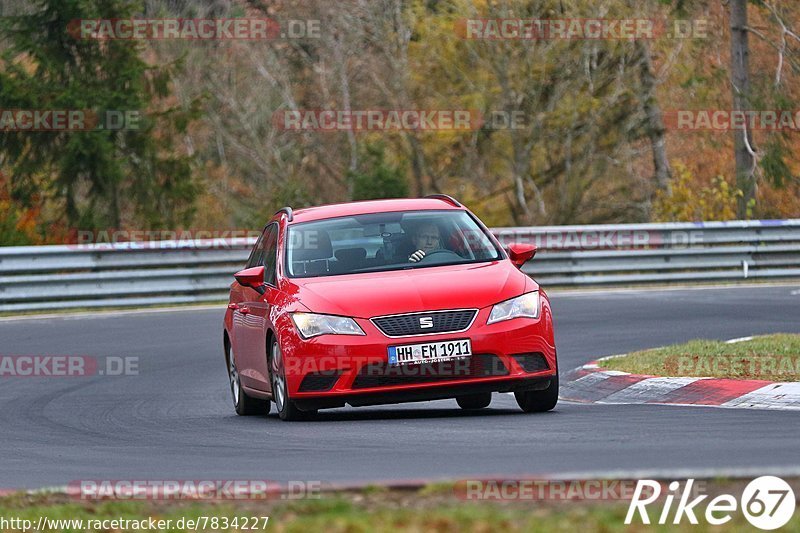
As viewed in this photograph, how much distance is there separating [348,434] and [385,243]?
2.29m

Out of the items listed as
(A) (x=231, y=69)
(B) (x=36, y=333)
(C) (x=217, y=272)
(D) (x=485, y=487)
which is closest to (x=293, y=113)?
(A) (x=231, y=69)

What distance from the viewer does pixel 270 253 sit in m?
12.6

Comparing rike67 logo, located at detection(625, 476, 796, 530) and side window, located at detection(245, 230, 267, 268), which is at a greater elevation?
side window, located at detection(245, 230, 267, 268)

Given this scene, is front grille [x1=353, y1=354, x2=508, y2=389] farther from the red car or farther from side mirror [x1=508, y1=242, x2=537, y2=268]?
side mirror [x1=508, y1=242, x2=537, y2=268]

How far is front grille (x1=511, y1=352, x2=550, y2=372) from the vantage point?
1077 centimetres

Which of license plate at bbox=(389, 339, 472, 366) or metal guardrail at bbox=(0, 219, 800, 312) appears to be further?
Answer: metal guardrail at bbox=(0, 219, 800, 312)

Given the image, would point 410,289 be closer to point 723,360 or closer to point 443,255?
point 443,255

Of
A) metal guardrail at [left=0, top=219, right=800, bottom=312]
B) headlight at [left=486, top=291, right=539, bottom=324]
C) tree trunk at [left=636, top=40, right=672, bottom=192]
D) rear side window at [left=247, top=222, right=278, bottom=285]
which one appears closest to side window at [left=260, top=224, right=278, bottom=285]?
rear side window at [left=247, top=222, right=278, bottom=285]

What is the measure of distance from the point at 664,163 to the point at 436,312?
33558mm

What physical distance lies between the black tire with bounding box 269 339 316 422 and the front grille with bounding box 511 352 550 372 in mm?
1625

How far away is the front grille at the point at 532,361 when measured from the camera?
10.8 metres

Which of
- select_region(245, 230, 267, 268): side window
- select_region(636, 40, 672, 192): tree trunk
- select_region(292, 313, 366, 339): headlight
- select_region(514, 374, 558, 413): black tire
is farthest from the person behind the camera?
select_region(636, 40, 672, 192): tree trunk

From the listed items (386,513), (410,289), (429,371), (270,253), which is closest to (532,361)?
(429,371)

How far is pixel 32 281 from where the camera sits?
2344cm
